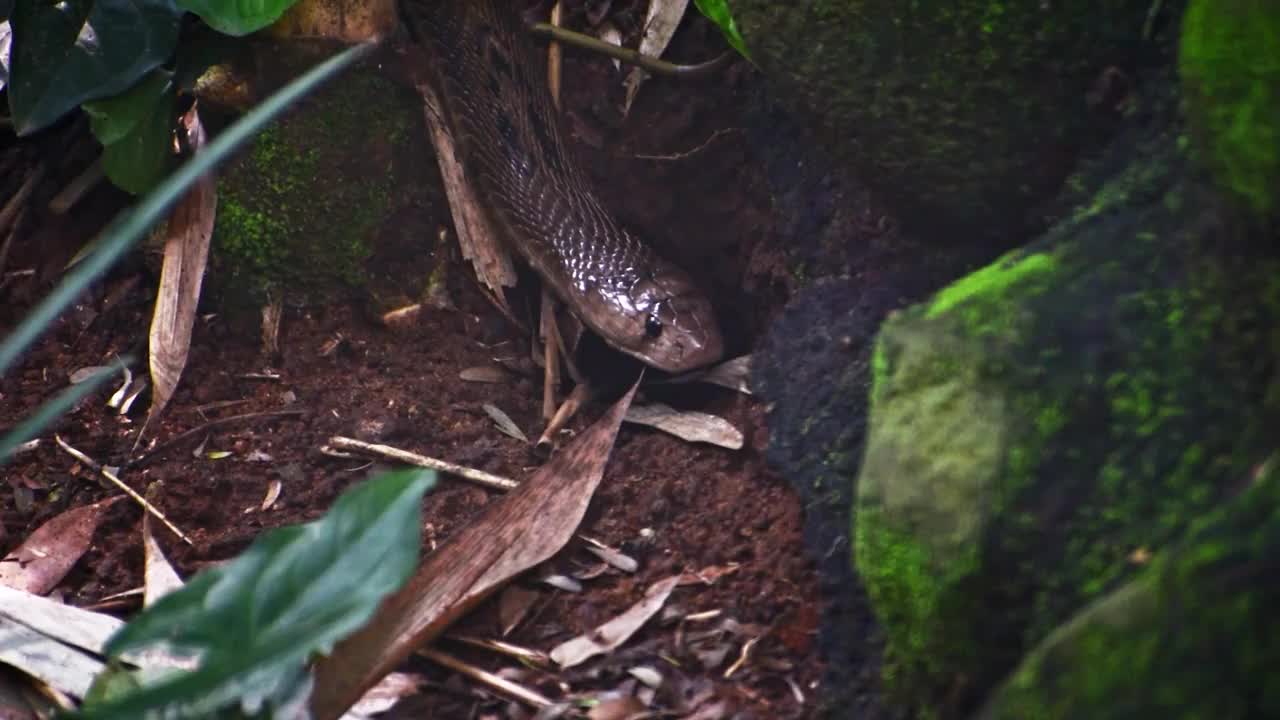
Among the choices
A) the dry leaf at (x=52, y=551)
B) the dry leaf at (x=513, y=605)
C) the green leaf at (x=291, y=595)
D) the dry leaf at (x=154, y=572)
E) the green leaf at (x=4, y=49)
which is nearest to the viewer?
the green leaf at (x=291, y=595)

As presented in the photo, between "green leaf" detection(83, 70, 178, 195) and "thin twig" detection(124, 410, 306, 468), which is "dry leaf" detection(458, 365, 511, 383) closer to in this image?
"thin twig" detection(124, 410, 306, 468)

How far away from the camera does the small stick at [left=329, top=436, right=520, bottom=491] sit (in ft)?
7.93

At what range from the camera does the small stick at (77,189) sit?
3184 mm

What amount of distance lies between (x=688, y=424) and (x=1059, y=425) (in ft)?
4.05

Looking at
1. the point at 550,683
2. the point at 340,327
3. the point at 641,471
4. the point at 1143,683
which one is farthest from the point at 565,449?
the point at 1143,683

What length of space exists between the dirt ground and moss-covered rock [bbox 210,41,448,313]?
0.10 m

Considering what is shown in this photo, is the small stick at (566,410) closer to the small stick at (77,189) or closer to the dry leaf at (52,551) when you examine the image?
the dry leaf at (52,551)

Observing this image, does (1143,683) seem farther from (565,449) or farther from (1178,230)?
(565,449)

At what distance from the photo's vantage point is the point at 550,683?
5.95 feet

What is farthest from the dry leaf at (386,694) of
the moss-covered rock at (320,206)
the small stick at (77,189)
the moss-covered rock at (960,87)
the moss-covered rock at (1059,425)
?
the small stick at (77,189)

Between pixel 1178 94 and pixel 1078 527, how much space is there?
72 cm

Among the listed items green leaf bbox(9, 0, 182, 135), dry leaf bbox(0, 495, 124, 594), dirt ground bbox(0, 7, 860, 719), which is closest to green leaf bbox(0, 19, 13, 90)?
dirt ground bbox(0, 7, 860, 719)

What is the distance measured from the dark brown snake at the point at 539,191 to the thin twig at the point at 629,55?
12cm

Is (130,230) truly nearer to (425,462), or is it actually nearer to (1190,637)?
(1190,637)
